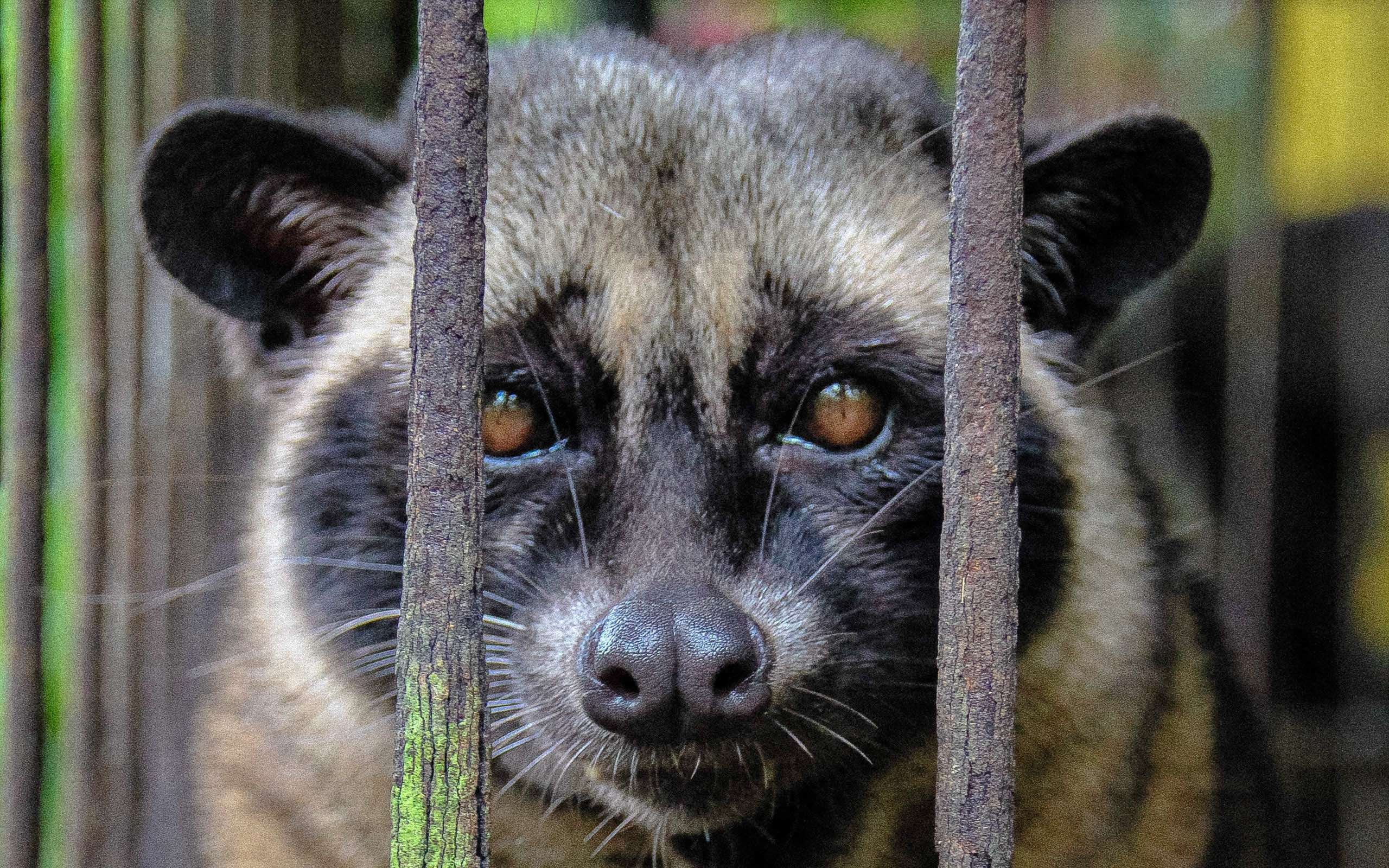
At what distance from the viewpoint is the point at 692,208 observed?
2102mm

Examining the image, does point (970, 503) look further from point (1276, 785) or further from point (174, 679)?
point (174, 679)

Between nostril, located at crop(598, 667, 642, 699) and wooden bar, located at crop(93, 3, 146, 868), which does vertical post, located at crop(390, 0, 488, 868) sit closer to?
nostril, located at crop(598, 667, 642, 699)

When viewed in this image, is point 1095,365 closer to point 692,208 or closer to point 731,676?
point 692,208

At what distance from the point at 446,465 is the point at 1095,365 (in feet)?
5.25

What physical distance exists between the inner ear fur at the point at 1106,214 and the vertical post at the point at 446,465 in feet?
3.69

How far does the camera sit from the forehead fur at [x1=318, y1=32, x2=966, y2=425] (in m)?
2.01

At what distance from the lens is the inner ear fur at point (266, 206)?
6.89 ft

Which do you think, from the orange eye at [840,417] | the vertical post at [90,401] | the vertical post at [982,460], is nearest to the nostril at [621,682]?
the vertical post at [982,460]

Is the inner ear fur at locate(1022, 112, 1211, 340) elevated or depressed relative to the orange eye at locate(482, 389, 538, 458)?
elevated

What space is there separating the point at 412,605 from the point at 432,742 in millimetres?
140

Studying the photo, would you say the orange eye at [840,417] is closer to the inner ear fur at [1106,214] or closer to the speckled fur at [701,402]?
the speckled fur at [701,402]

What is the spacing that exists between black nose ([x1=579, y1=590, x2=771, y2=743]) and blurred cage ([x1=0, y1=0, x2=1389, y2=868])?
3.26 feet

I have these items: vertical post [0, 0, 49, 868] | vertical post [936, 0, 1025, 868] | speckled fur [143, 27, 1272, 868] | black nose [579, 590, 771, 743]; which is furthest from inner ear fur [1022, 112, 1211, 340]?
vertical post [0, 0, 49, 868]

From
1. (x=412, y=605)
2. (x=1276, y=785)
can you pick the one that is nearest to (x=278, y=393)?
(x=412, y=605)
